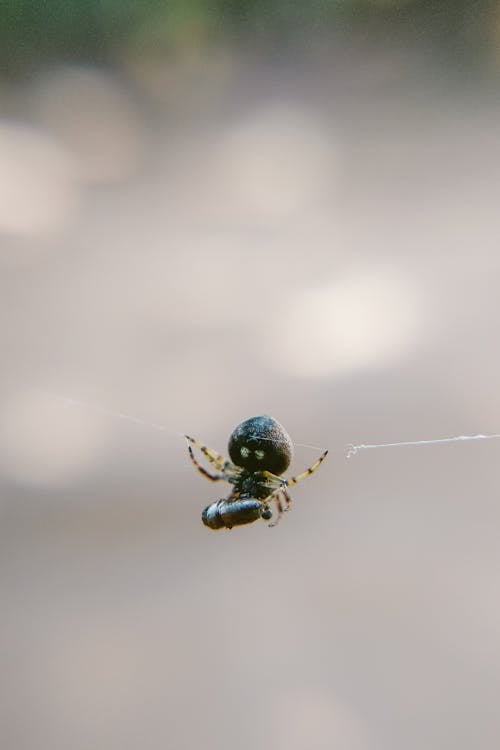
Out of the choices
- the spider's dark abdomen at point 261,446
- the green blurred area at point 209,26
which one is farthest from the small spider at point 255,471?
the green blurred area at point 209,26

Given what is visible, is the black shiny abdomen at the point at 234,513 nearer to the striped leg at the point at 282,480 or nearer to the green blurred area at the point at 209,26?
the striped leg at the point at 282,480

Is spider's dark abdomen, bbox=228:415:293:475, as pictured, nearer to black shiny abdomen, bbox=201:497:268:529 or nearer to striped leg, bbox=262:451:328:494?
striped leg, bbox=262:451:328:494

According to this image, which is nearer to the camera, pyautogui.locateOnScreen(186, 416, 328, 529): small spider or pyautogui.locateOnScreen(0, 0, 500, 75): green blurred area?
pyautogui.locateOnScreen(186, 416, 328, 529): small spider

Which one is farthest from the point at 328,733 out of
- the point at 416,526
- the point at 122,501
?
the point at 122,501

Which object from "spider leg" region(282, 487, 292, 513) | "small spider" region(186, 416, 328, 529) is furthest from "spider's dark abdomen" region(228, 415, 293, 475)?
"spider leg" region(282, 487, 292, 513)

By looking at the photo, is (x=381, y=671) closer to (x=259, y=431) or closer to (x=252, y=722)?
(x=252, y=722)

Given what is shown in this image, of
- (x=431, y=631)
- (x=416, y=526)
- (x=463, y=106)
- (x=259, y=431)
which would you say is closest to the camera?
(x=259, y=431)

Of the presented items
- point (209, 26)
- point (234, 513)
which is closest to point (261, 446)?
point (234, 513)
